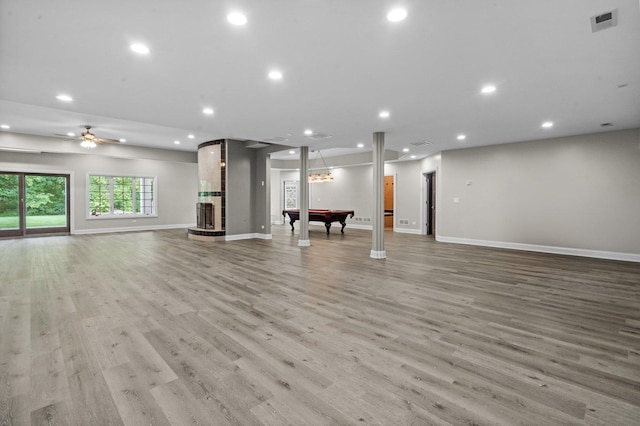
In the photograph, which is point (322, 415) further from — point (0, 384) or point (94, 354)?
point (0, 384)

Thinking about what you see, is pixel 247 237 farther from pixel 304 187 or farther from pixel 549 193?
pixel 549 193

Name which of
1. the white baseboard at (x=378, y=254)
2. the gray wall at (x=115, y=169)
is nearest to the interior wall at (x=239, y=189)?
the gray wall at (x=115, y=169)

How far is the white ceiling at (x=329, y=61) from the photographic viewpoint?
2.42m

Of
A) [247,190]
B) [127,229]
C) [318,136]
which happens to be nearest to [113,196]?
[127,229]

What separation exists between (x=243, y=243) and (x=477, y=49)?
23.1 ft

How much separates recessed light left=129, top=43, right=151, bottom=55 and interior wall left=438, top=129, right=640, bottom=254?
26.5ft

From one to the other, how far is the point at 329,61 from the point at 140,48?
192 cm

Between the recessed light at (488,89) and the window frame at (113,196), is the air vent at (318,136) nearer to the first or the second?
the recessed light at (488,89)

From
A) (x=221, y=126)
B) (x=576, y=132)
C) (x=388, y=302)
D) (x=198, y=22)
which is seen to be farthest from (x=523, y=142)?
(x=198, y=22)

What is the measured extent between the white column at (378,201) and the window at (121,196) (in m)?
9.41

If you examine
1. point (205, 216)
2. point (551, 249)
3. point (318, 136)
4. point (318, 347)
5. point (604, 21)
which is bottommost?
point (318, 347)

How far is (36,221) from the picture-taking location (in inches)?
382

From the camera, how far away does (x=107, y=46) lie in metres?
2.95

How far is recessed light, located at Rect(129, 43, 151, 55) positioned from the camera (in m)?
2.93
